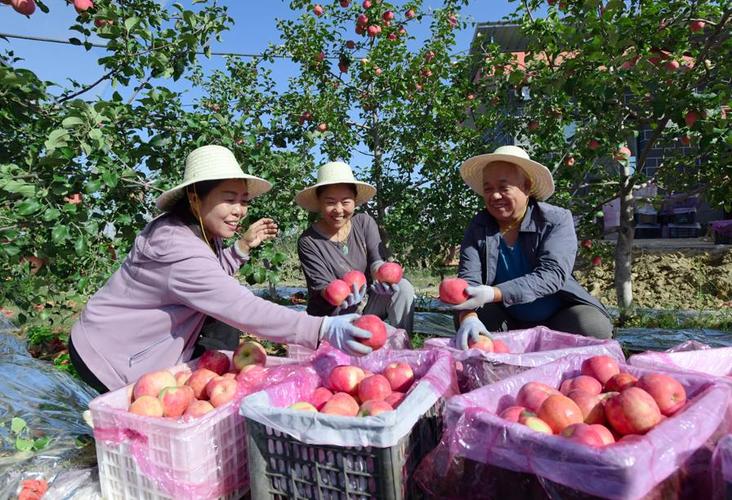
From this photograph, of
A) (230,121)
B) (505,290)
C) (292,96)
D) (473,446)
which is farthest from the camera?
(292,96)

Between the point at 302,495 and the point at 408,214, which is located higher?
the point at 408,214

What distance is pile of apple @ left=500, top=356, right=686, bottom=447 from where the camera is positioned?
4.26 ft

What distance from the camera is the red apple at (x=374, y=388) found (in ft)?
5.59

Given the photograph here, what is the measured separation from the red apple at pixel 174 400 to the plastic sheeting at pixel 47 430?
0.41 meters

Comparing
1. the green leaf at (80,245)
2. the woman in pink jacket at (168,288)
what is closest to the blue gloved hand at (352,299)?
the woman in pink jacket at (168,288)

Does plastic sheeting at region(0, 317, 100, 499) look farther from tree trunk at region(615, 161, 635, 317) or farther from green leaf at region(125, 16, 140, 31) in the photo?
tree trunk at region(615, 161, 635, 317)

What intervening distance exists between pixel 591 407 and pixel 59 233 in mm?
2295

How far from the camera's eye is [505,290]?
2.48 metres

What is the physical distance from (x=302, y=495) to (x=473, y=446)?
20.4 inches

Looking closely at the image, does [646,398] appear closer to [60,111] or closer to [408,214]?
[60,111]

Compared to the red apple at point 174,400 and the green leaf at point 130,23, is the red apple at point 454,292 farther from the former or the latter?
the green leaf at point 130,23

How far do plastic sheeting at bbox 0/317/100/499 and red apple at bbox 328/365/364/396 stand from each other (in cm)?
93

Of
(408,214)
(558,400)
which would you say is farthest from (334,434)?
(408,214)

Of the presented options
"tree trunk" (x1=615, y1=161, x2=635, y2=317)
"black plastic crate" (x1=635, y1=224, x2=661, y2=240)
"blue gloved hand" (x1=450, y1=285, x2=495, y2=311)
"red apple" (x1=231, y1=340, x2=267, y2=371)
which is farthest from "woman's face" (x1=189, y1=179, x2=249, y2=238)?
"black plastic crate" (x1=635, y1=224, x2=661, y2=240)
